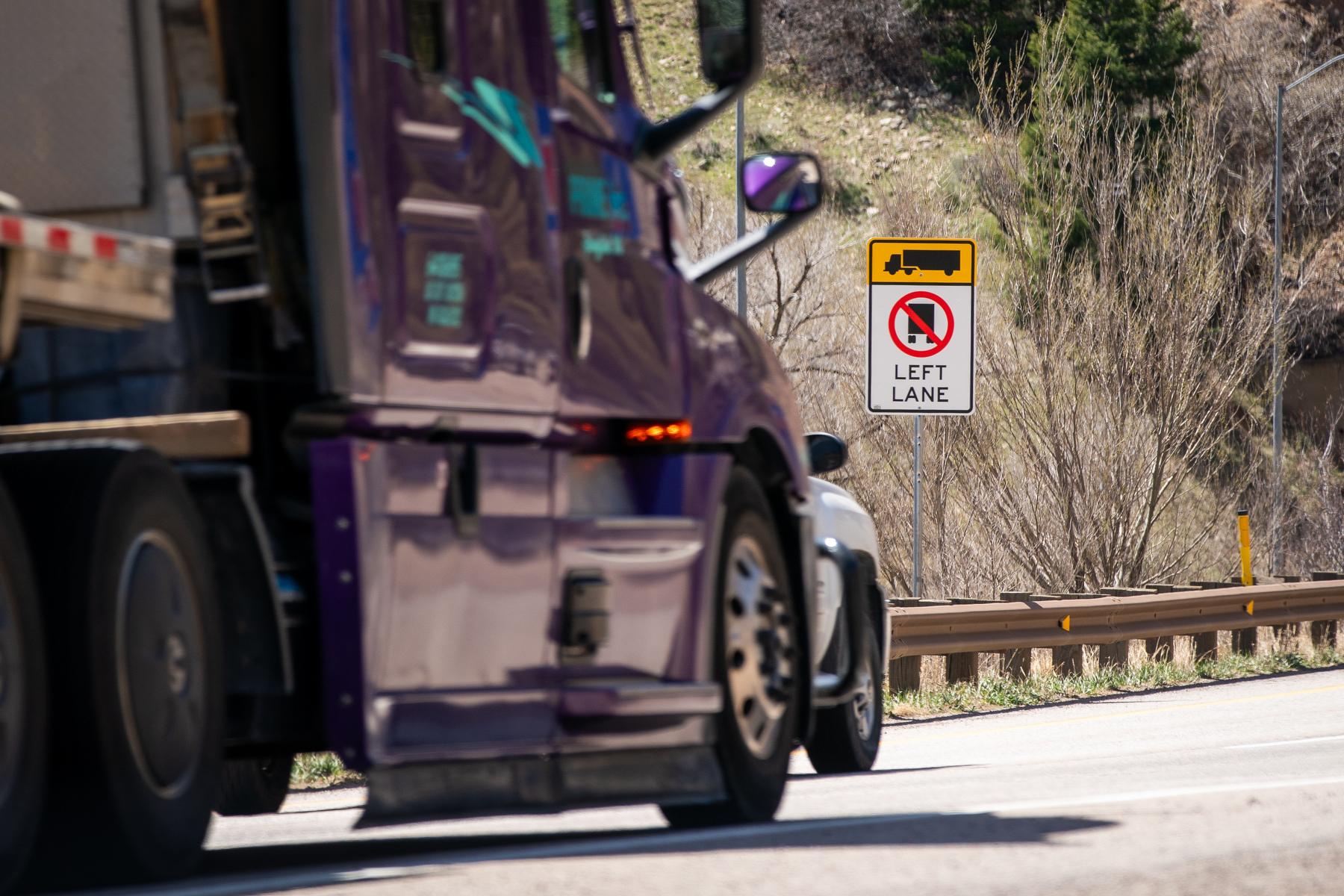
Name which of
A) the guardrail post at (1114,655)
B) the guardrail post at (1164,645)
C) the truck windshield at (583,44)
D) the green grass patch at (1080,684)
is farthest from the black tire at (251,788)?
the guardrail post at (1164,645)

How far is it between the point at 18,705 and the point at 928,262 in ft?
42.9

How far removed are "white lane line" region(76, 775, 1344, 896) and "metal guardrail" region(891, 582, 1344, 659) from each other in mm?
6990

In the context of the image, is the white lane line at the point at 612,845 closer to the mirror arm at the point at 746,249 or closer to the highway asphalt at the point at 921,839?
the highway asphalt at the point at 921,839

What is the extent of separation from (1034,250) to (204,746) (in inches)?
1017

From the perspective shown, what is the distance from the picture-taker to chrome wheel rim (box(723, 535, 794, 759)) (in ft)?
27.0

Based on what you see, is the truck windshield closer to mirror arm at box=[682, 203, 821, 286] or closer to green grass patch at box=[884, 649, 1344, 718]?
mirror arm at box=[682, 203, 821, 286]

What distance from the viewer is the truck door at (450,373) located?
6.61 m

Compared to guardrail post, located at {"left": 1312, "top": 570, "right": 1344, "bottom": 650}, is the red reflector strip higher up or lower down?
higher up

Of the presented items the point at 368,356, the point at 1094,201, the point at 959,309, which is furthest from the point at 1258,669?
the point at 368,356

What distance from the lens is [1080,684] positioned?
18.0 meters

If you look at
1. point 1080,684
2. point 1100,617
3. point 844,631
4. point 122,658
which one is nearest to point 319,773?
point 844,631

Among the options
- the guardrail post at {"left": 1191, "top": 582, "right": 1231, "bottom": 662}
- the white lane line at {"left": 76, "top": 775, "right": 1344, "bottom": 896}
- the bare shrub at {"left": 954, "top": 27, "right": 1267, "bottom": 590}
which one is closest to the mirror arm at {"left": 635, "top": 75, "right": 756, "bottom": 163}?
the white lane line at {"left": 76, "top": 775, "right": 1344, "bottom": 896}

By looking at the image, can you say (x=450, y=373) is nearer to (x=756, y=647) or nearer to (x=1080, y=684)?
(x=756, y=647)

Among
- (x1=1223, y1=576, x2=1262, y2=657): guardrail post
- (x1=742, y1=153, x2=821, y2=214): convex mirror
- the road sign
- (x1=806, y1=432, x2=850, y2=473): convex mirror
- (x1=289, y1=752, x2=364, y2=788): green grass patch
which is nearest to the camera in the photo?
(x1=742, y1=153, x2=821, y2=214): convex mirror
